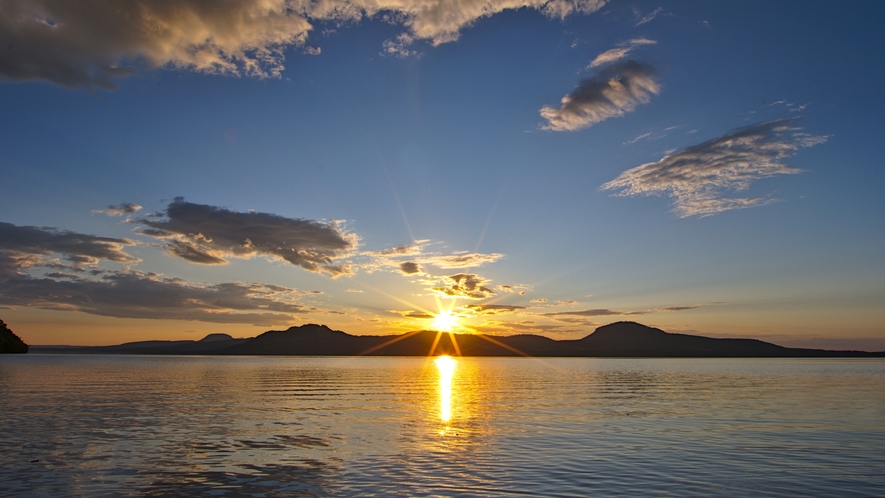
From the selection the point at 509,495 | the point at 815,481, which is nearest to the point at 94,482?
the point at 509,495

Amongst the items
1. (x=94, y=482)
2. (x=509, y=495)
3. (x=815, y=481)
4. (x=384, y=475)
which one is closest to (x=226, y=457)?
(x=94, y=482)

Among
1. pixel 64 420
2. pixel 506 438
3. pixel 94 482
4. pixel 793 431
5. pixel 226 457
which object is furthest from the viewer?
pixel 64 420

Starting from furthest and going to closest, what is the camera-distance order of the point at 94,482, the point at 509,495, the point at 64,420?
the point at 64,420, the point at 94,482, the point at 509,495

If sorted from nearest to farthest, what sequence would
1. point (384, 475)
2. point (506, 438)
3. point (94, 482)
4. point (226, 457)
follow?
point (94, 482), point (384, 475), point (226, 457), point (506, 438)

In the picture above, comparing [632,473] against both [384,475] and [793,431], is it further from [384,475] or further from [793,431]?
[793,431]

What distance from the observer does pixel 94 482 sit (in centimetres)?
2011

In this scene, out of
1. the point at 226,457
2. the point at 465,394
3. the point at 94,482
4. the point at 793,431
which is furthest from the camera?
the point at 465,394

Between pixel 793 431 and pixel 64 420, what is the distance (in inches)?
1740

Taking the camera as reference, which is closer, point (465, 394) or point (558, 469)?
point (558, 469)

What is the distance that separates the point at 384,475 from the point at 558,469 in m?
6.85

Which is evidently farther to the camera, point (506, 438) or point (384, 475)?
point (506, 438)

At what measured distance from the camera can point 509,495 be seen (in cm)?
1847

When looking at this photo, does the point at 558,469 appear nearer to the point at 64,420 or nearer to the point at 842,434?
the point at 842,434

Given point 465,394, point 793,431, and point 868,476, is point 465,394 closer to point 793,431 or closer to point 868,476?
point 793,431
